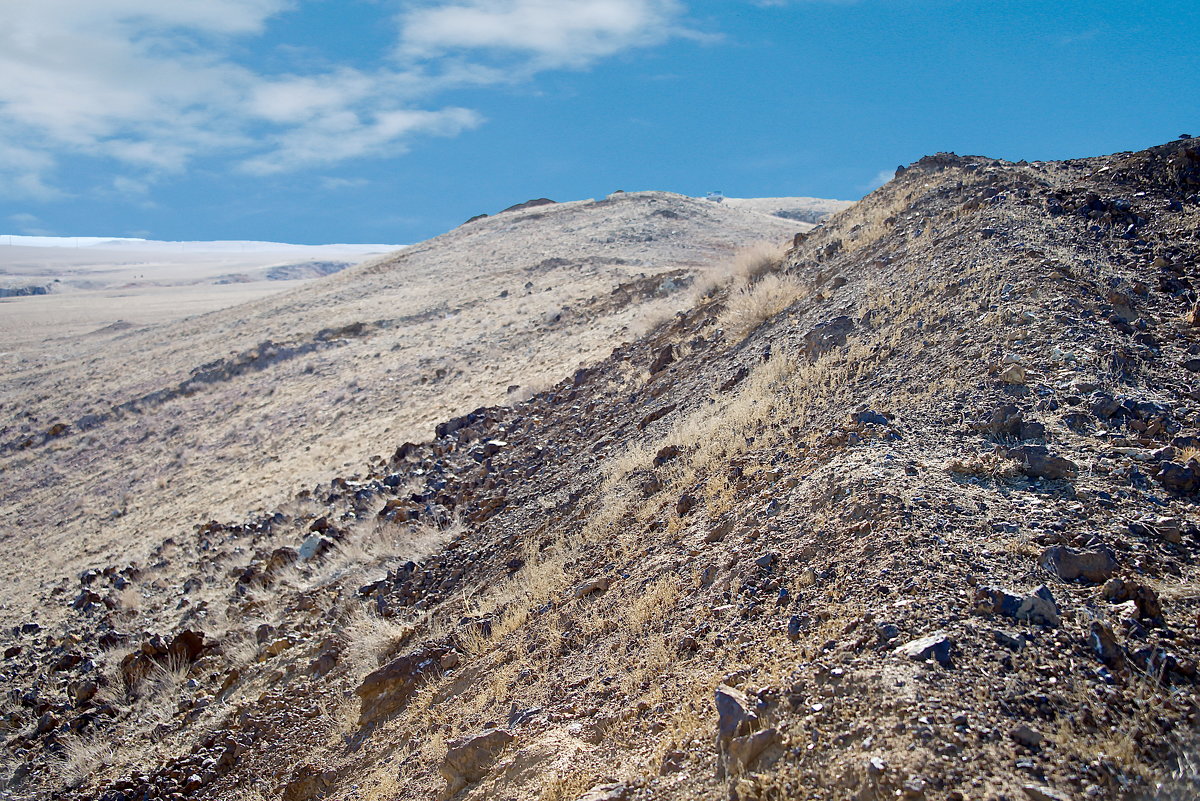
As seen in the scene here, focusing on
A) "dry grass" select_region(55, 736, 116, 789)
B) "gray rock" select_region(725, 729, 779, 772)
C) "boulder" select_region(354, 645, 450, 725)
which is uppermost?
"gray rock" select_region(725, 729, 779, 772)

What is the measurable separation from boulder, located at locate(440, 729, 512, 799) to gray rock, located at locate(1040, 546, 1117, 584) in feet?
10.5

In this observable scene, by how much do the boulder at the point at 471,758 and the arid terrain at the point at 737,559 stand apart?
0.07 ft

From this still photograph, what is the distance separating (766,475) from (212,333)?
2807cm

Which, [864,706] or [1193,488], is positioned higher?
[1193,488]

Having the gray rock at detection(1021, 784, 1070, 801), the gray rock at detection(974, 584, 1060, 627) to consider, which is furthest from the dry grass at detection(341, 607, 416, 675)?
the gray rock at detection(1021, 784, 1070, 801)

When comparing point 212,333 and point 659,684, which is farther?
point 212,333

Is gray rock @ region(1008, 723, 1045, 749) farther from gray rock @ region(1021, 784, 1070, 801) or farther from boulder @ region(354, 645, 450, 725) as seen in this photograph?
boulder @ region(354, 645, 450, 725)

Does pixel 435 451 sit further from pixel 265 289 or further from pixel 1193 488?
pixel 265 289

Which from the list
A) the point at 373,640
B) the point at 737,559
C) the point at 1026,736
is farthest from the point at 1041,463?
the point at 373,640

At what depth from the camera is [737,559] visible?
525 centimetres

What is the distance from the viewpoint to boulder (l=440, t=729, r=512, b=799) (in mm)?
4555

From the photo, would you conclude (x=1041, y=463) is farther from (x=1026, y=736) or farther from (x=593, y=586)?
(x=593, y=586)

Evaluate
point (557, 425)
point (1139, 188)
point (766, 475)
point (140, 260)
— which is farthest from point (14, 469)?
point (140, 260)

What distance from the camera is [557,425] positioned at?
11.2 m
